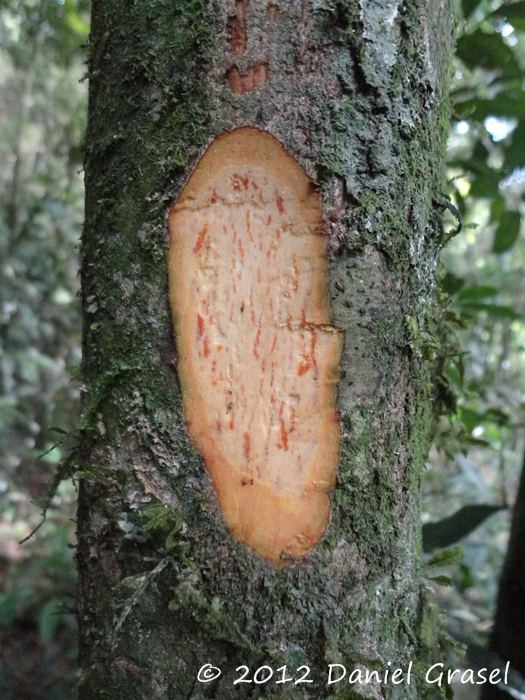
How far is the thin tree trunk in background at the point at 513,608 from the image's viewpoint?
57.0 inches

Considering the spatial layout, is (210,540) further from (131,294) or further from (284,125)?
(284,125)

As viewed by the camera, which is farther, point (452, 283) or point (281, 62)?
point (452, 283)

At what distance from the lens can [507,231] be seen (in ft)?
5.93

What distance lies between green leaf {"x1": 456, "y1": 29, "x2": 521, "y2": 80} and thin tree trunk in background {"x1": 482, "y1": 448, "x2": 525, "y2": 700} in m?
1.22

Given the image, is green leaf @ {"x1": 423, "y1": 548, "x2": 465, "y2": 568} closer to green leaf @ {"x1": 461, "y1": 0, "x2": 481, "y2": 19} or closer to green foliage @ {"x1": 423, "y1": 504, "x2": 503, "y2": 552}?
green foliage @ {"x1": 423, "y1": 504, "x2": 503, "y2": 552}

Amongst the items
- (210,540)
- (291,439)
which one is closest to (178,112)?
(291,439)

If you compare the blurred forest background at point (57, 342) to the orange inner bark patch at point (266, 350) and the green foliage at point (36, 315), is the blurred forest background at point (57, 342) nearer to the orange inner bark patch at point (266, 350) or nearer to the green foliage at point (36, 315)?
the green foliage at point (36, 315)

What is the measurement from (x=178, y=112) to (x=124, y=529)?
64 cm

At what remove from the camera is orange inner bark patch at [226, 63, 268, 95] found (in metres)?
0.77

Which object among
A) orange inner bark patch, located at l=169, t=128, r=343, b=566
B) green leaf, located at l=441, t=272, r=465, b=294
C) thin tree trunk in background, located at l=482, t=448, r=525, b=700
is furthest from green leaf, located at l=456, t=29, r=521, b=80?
thin tree trunk in background, located at l=482, t=448, r=525, b=700

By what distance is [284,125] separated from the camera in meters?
0.76

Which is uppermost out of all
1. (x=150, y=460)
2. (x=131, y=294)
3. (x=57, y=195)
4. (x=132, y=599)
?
(x=57, y=195)

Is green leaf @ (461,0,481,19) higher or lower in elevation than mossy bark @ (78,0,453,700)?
higher

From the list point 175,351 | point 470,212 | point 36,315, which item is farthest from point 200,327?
point 36,315
